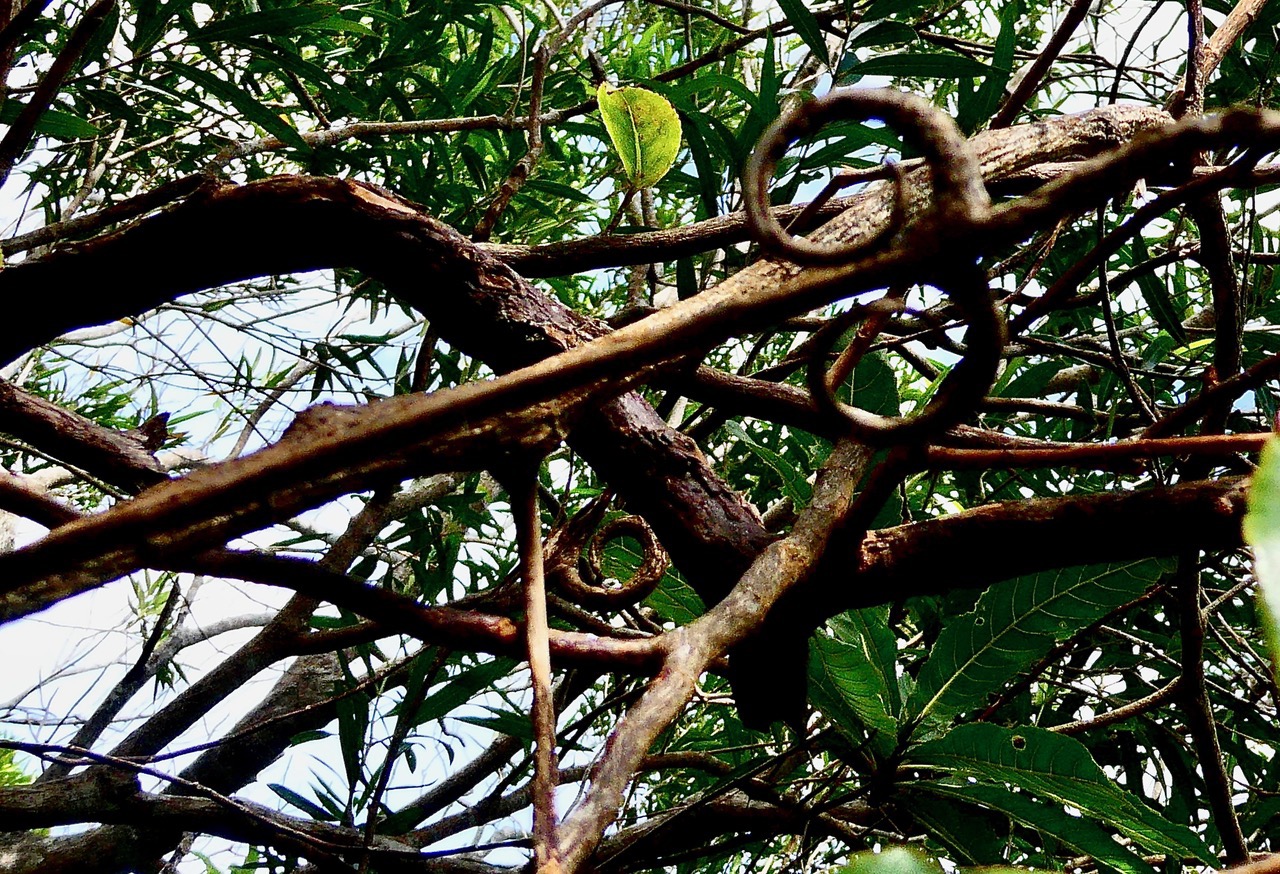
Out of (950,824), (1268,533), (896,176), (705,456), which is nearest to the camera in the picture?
(1268,533)

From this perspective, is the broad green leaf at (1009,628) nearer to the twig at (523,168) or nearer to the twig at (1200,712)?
the twig at (1200,712)

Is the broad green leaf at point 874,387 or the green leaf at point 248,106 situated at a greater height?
the green leaf at point 248,106

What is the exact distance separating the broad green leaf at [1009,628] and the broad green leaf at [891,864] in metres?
0.57

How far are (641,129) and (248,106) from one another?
0.70 m

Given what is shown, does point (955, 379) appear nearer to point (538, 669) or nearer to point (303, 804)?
point (538, 669)

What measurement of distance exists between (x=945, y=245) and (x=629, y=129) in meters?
0.53

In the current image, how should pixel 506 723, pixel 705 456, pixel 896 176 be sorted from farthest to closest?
pixel 506 723
pixel 705 456
pixel 896 176

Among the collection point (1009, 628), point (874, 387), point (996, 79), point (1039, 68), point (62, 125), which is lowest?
point (1009, 628)

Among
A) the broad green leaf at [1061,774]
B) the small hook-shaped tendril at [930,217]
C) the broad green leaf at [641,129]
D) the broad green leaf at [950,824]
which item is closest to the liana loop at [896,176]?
the small hook-shaped tendril at [930,217]

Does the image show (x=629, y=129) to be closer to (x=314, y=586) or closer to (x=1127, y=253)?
(x=314, y=586)

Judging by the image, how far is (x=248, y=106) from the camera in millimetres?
1202

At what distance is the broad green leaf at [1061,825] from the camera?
0.72m

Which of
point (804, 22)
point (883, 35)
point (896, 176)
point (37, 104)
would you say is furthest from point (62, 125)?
point (896, 176)

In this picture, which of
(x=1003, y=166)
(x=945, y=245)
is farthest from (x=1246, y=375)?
(x=945, y=245)
